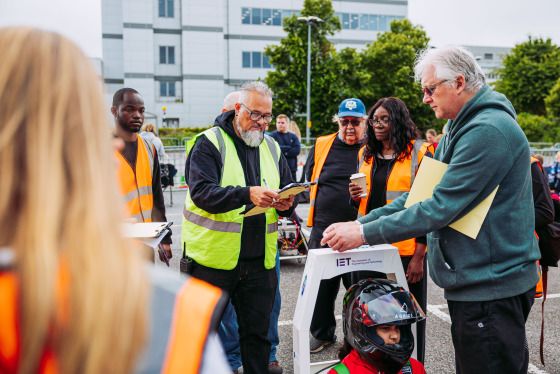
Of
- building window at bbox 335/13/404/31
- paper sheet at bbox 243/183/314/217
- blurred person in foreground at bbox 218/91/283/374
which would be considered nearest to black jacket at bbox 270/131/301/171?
blurred person in foreground at bbox 218/91/283/374

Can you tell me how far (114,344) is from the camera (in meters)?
0.68

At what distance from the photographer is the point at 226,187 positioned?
2.80 metres

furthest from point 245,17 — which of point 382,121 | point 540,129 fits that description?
point 382,121

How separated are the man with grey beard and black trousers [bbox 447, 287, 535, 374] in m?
1.28

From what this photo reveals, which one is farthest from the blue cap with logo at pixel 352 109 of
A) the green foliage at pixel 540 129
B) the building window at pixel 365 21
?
the building window at pixel 365 21

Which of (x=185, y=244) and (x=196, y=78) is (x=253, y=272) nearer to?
(x=185, y=244)

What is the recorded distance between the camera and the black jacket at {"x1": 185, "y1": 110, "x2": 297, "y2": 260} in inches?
110

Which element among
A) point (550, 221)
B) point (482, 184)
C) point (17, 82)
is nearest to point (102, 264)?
point (17, 82)

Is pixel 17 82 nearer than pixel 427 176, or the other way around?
pixel 17 82

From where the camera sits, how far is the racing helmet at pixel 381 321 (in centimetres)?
237

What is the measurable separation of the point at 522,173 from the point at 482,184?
0.22 metres

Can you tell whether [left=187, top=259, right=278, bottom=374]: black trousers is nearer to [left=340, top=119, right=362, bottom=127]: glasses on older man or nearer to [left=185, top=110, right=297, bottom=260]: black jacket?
[left=185, top=110, right=297, bottom=260]: black jacket

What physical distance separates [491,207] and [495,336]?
0.59 meters

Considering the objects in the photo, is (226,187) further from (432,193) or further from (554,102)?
(554,102)
